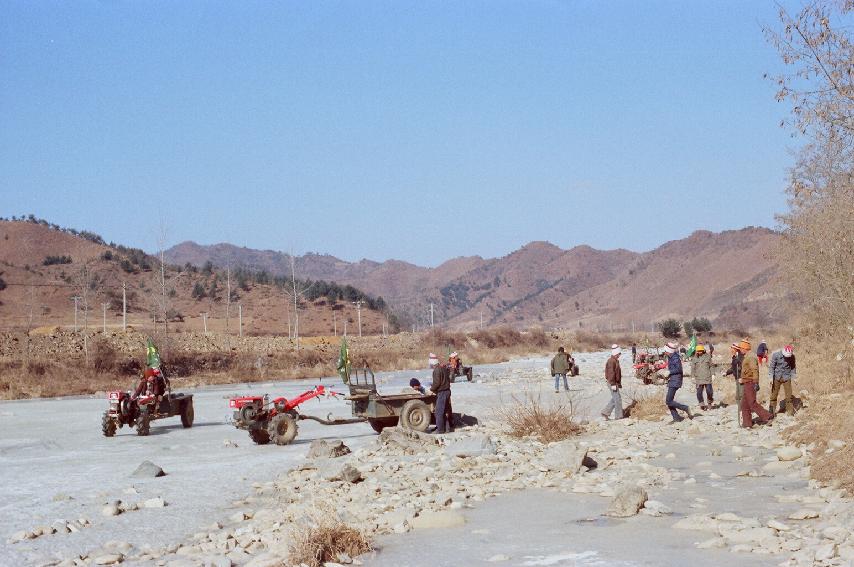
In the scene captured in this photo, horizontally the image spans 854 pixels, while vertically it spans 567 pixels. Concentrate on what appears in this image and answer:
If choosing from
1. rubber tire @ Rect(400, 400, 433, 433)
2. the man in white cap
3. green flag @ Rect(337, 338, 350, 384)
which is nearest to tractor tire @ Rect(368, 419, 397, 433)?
rubber tire @ Rect(400, 400, 433, 433)

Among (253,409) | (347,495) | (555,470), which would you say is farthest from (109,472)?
(555,470)

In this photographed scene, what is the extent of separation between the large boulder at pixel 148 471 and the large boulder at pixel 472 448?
16.9 ft

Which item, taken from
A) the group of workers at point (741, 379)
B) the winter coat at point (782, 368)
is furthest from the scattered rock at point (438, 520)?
the winter coat at point (782, 368)

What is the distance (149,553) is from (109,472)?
699 cm

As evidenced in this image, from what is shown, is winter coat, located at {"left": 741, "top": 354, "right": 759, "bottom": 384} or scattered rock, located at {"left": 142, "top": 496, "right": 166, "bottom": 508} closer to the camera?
scattered rock, located at {"left": 142, "top": 496, "right": 166, "bottom": 508}

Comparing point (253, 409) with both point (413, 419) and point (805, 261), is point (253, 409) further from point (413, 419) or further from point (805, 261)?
point (805, 261)

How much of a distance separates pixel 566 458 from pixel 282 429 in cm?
788

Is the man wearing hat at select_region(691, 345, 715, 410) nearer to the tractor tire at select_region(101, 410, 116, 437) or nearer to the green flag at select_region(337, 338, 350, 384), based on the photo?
the green flag at select_region(337, 338, 350, 384)

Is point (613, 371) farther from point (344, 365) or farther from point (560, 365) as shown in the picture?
point (560, 365)

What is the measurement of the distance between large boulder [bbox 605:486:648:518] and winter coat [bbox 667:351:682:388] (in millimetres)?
9570

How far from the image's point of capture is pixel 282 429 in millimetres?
20375

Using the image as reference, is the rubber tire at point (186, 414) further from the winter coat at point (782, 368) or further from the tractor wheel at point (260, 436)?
the winter coat at point (782, 368)

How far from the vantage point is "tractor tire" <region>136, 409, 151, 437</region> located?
23062 millimetres

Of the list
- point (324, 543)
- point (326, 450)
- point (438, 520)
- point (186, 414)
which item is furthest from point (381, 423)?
point (324, 543)
